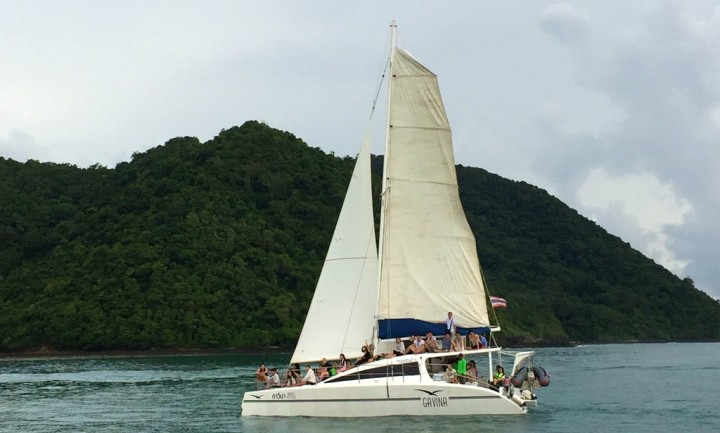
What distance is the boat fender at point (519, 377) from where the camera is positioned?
3575cm

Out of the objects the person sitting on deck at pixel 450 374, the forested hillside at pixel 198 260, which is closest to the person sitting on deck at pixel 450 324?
the person sitting on deck at pixel 450 374

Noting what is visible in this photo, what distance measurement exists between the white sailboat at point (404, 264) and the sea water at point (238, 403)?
1939 mm

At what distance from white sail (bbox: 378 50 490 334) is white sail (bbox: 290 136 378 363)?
859 mm

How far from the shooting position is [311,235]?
414 feet

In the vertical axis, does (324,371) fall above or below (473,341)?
below

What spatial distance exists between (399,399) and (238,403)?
14.6 meters

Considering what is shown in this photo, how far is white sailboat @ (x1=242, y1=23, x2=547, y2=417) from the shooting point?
3400 cm

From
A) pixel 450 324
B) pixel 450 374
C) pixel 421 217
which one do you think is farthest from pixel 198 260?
pixel 450 374

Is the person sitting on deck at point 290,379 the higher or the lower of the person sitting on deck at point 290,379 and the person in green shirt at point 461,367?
the lower

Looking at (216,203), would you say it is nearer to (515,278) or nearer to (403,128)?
(515,278)

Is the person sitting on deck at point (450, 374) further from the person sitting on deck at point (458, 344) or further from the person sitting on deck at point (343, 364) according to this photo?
the person sitting on deck at point (343, 364)

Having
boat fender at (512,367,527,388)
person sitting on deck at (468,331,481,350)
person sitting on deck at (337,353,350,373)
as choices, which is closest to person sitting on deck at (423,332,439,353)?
person sitting on deck at (468,331,481,350)

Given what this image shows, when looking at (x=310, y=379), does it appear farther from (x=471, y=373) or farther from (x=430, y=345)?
(x=471, y=373)

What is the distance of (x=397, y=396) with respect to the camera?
32.3 metres
